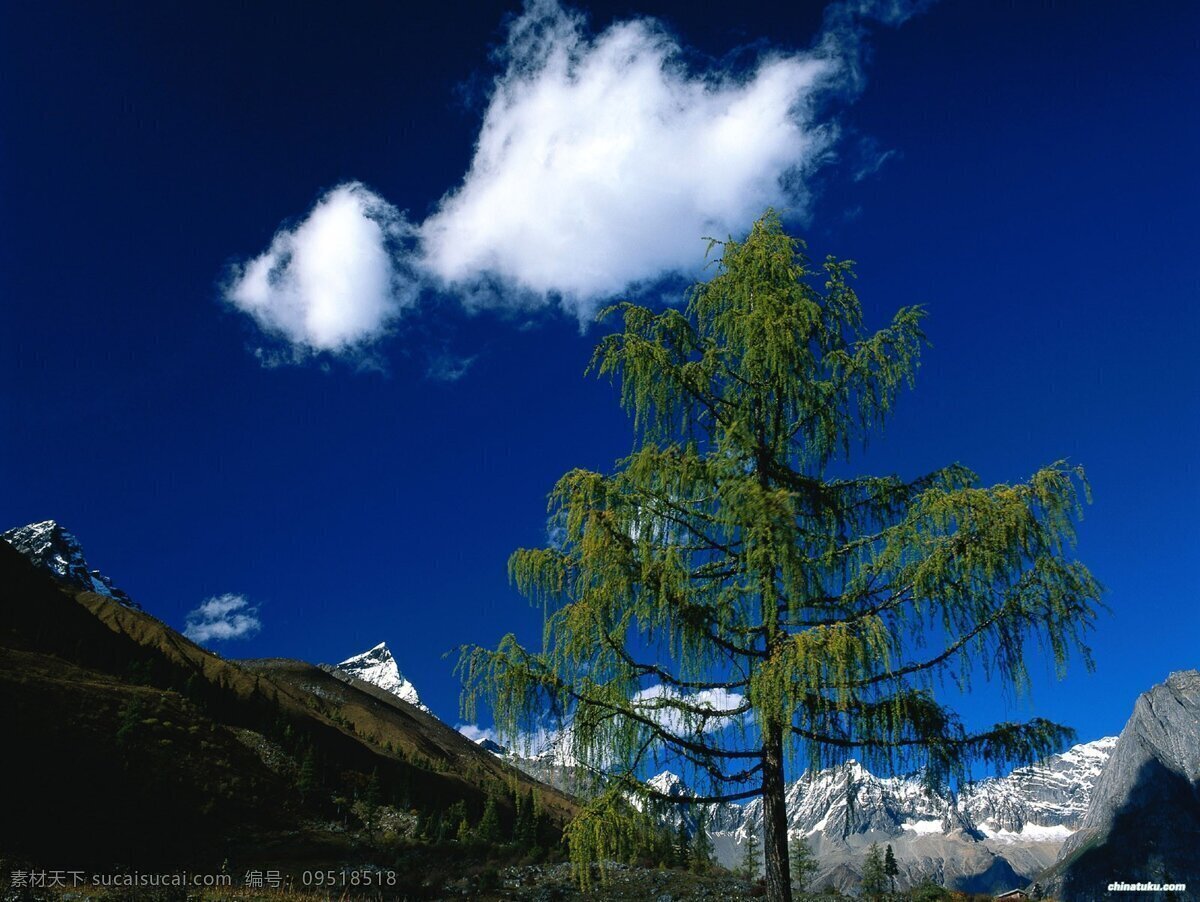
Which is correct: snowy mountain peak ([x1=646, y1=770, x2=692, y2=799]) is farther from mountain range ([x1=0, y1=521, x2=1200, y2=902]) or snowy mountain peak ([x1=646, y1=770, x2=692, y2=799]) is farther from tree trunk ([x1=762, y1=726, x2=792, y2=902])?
tree trunk ([x1=762, y1=726, x2=792, y2=902])

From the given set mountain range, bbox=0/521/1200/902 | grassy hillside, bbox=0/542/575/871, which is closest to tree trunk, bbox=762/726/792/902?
mountain range, bbox=0/521/1200/902

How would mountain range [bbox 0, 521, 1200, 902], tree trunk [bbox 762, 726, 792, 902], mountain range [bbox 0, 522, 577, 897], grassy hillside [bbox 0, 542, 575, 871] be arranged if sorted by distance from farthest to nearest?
grassy hillside [bbox 0, 542, 575, 871] < mountain range [bbox 0, 522, 577, 897] < mountain range [bbox 0, 521, 1200, 902] < tree trunk [bbox 762, 726, 792, 902]

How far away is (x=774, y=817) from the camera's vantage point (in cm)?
914

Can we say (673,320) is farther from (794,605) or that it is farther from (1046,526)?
(1046,526)

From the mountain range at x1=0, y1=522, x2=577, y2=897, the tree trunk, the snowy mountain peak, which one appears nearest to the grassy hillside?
the mountain range at x1=0, y1=522, x2=577, y2=897

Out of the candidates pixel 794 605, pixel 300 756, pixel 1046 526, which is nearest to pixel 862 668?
pixel 794 605

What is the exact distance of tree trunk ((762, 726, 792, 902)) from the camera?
8969 mm

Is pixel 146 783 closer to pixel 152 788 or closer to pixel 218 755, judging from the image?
pixel 152 788

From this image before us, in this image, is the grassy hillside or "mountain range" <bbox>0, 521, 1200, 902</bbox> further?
the grassy hillside

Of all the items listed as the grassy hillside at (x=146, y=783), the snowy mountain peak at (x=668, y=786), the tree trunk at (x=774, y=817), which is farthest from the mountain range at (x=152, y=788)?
the tree trunk at (x=774, y=817)

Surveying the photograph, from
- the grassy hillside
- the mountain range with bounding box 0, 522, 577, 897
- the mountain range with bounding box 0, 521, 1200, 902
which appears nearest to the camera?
the mountain range with bounding box 0, 521, 1200, 902

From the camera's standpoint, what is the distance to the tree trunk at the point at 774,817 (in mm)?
8969

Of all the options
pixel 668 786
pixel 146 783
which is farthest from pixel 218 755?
pixel 668 786

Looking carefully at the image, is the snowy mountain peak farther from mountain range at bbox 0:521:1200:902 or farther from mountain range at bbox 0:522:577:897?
mountain range at bbox 0:522:577:897
